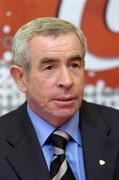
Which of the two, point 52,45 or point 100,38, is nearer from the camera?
point 52,45

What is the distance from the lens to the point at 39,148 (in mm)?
1019

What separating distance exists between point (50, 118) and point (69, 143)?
0.10 metres

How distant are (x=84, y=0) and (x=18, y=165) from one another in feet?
2.67

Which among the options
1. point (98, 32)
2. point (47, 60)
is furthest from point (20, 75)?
point (98, 32)

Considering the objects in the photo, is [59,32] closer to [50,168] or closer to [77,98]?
[77,98]

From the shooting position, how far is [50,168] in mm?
992

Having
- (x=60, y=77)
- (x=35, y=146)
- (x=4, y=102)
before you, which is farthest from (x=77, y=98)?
(x=4, y=102)

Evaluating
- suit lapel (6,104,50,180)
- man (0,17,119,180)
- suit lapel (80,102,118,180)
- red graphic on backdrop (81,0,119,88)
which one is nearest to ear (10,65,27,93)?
man (0,17,119,180)

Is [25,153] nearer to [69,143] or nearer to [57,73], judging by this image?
[69,143]

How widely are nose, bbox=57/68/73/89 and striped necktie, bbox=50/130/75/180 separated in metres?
0.17

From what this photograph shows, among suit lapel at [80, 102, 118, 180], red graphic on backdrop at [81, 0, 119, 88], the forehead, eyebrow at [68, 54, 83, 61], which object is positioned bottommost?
suit lapel at [80, 102, 118, 180]

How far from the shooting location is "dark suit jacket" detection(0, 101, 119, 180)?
979 mm

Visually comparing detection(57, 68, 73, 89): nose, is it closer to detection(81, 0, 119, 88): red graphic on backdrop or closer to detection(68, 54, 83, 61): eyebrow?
detection(68, 54, 83, 61): eyebrow

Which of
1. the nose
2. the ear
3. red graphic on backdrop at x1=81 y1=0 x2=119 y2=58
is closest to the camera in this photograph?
the nose
